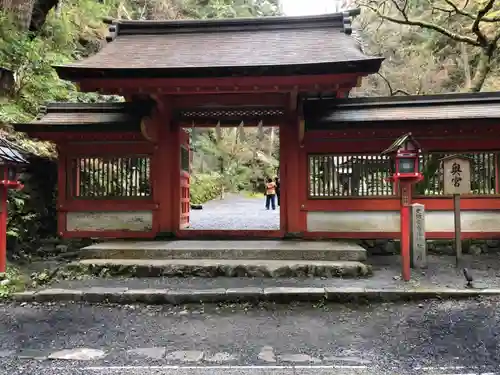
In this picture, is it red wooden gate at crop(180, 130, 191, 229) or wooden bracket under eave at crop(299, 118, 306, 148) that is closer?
wooden bracket under eave at crop(299, 118, 306, 148)

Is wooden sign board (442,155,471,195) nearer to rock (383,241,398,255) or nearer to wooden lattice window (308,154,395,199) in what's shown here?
wooden lattice window (308,154,395,199)

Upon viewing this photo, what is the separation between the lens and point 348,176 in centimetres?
733

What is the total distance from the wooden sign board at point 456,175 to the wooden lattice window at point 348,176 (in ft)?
3.66

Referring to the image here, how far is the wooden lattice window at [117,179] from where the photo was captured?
7570 mm

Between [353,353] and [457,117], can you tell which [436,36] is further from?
[353,353]

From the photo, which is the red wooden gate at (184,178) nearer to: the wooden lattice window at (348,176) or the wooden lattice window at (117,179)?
the wooden lattice window at (117,179)

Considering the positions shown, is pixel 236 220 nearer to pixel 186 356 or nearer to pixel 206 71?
pixel 206 71

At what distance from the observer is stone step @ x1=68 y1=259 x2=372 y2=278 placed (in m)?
5.81

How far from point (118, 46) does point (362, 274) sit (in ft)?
22.3

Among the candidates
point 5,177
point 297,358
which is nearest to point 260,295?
point 297,358

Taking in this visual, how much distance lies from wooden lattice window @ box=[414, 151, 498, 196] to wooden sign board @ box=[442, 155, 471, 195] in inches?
31.5

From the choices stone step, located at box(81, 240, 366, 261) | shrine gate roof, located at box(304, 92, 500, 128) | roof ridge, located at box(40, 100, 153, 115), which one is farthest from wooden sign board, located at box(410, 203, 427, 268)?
roof ridge, located at box(40, 100, 153, 115)

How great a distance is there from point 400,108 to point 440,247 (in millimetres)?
2797

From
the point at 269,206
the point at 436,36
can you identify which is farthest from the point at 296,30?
the point at 436,36
